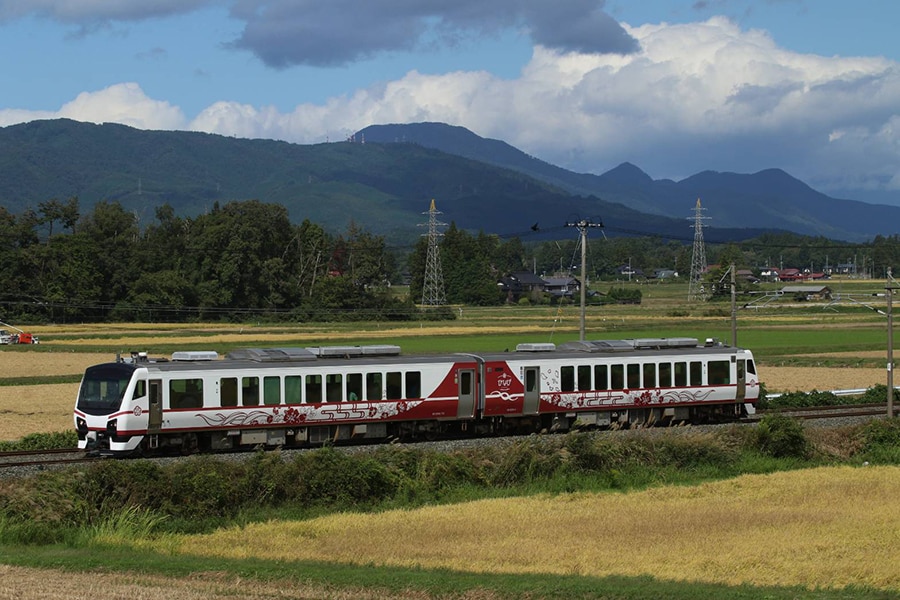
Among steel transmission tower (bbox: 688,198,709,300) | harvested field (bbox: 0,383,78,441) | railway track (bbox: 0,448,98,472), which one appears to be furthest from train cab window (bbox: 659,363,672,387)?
steel transmission tower (bbox: 688,198,709,300)

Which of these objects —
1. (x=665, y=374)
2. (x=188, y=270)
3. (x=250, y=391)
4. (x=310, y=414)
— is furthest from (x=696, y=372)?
(x=188, y=270)

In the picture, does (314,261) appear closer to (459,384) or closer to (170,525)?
(459,384)

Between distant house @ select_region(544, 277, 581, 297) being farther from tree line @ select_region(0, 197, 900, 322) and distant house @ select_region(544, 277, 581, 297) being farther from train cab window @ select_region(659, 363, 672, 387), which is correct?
train cab window @ select_region(659, 363, 672, 387)

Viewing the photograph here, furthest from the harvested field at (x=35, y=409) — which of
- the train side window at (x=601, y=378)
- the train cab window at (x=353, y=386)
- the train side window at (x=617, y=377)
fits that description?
the train side window at (x=617, y=377)

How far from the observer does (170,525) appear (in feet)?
76.0

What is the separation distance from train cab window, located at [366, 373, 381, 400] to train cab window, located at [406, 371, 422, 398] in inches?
36.5

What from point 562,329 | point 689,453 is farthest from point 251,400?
point 562,329

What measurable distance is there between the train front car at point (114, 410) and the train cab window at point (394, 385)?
286 inches

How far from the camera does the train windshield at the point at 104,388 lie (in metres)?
30.1

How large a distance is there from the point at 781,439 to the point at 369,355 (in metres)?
12.4

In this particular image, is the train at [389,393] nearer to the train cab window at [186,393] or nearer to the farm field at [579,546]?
the train cab window at [186,393]

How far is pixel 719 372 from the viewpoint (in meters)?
39.1

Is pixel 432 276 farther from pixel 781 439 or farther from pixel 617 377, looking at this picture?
pixel 781 439

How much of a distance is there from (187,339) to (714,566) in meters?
67.7
